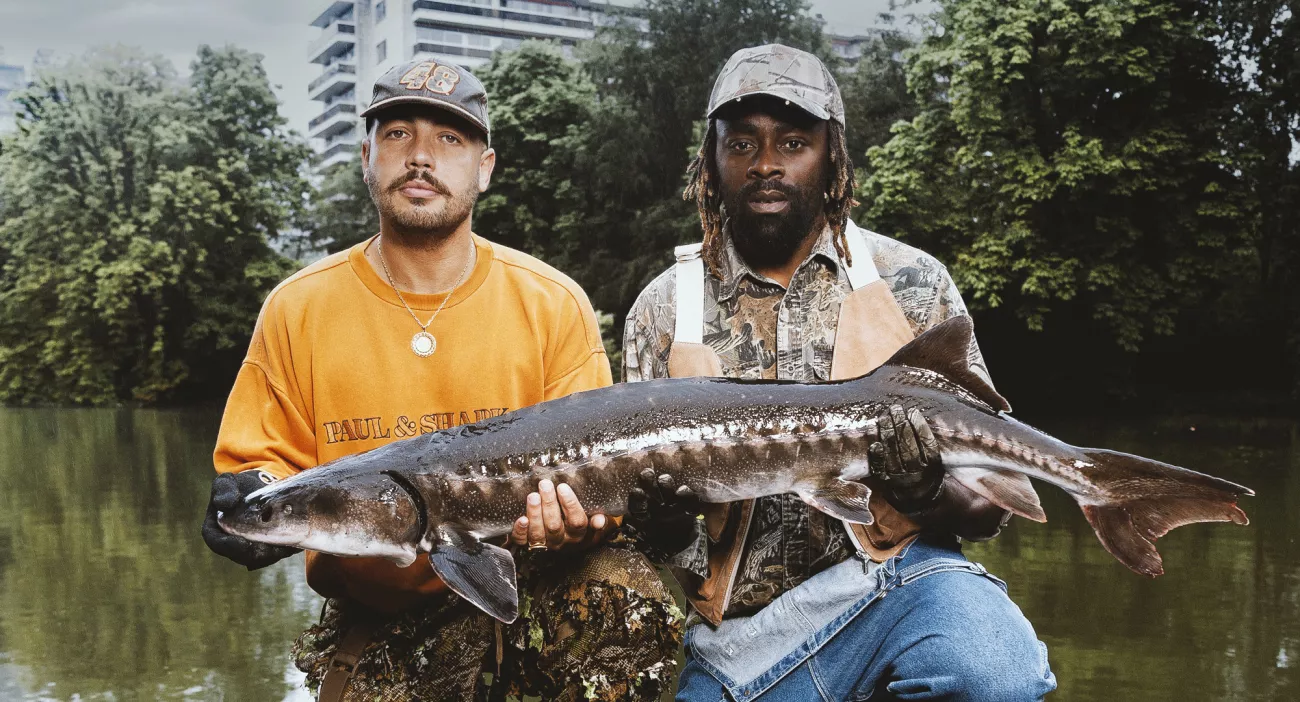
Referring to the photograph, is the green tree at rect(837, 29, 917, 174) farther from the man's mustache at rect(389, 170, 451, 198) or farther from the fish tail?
the fish tail

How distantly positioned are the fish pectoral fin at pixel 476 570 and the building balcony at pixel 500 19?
116009 mm

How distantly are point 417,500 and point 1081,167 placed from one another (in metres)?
27.2

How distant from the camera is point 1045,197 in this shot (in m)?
28.0

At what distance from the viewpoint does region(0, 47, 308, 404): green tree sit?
44406 millimetres

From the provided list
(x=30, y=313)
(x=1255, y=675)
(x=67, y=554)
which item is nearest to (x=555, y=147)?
(x=30, y=313)

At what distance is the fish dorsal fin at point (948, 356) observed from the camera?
3.67 m

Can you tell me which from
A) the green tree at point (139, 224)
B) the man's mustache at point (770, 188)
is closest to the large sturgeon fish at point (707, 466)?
the man's mustache at point (770, 188)

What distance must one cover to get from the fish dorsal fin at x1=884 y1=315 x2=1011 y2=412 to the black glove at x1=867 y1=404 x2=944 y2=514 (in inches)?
9.2

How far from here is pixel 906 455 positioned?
11.3 feet

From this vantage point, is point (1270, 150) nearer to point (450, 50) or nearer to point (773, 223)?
point (773, 223)

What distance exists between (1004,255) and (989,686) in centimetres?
2704

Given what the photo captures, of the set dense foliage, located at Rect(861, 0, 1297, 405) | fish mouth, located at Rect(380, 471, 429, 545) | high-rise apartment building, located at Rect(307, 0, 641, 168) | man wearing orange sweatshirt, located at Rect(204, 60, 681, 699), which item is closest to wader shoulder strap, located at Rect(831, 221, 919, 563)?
man wearing orange sweatshirt, located at Rect(204, 60, 681, 699)

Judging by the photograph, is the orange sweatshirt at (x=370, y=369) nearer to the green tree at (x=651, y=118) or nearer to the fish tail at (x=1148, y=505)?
the fish tail at (x=1148, y=505)

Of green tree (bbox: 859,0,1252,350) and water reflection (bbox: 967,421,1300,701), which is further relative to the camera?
green tree (bbox: 859,0,1252,350)
